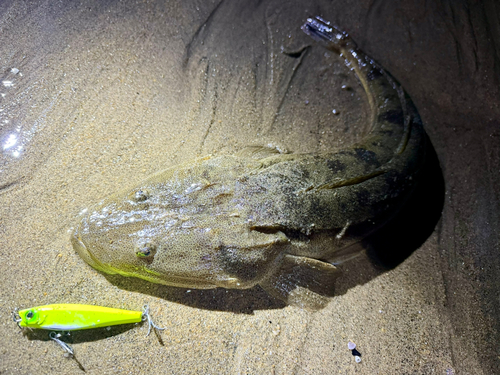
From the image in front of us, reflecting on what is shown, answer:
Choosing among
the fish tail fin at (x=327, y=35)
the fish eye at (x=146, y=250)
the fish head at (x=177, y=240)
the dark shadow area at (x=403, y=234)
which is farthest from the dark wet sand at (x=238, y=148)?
the fish eye at (x=146, y=250)

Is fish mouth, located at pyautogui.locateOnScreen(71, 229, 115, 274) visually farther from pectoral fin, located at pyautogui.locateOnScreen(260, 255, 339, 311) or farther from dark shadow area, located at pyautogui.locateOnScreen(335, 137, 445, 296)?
dark shadow area, located at pyautogui.locateOnScreen(335, 137, 445, 296)

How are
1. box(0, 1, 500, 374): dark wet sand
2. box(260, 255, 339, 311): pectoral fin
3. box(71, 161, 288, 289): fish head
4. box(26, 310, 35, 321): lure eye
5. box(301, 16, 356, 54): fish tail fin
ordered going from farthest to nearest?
Result: box(301, 16, 356, 54): fish tail fin → box(260, 255, 339, 311): pectoral fin → box(0, 1, 500, 374): dark wet sand → box(71, 161, 288, 289): fish head → box(26, 310, 35, 321): lure eye

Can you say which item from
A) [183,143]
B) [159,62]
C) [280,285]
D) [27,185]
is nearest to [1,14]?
[159,62]

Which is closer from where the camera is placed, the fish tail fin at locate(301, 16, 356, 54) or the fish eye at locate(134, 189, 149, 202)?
the fish eye at locate(134, 189, 149, 202)

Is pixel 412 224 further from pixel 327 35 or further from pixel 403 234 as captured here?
pixel 327 35

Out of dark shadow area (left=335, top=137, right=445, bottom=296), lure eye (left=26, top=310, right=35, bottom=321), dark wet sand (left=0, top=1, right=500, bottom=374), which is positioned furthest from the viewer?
dark shadow area (left=335, top=137, right=445, bottom=296)

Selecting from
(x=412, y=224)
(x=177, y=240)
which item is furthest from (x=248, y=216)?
(x=412, y=224)

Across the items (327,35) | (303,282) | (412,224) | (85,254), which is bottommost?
(412,224)

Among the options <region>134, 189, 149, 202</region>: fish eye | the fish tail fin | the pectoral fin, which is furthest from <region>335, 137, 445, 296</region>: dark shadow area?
<region>134, 189, 149, 202</region>: fish eye

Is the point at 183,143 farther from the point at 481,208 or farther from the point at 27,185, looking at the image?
the point at 481,208
